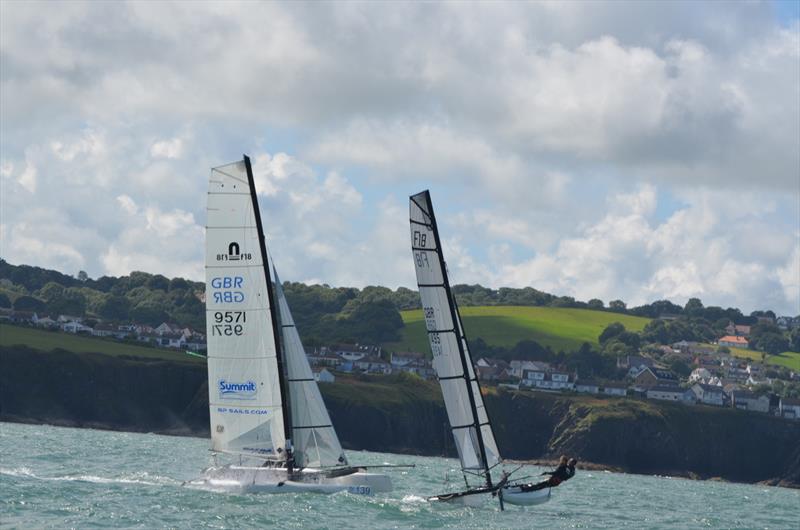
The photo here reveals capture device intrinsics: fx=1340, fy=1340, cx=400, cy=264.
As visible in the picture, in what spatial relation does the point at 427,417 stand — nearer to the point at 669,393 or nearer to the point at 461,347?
the point at 669,393

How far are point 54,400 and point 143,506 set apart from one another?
9193cm

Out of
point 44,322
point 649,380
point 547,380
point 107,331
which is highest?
point 44,322

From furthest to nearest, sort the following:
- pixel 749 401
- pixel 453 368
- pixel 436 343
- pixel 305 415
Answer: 1. pixel 749 401
2. pixel 305 415
3. pixel 453 368
4. pixel 436 343

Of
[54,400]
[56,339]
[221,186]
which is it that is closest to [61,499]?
[221,186]

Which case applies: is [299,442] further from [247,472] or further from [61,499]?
[61,499]

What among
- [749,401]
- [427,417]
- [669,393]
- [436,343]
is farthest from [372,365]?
[436,343]

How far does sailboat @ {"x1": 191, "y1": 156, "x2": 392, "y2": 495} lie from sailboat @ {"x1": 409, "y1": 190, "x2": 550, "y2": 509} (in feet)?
15.7

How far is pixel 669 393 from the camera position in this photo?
18825cm

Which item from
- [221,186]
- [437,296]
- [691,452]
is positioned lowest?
[691,452]

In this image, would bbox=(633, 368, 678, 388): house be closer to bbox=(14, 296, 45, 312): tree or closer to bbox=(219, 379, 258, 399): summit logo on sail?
bbox=(14, 296, 45, 312): tree

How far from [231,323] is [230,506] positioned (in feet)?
24.9

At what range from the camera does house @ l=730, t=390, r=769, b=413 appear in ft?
590

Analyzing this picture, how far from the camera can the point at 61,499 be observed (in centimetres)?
4428

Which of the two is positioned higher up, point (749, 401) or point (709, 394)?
point (709, 394)
